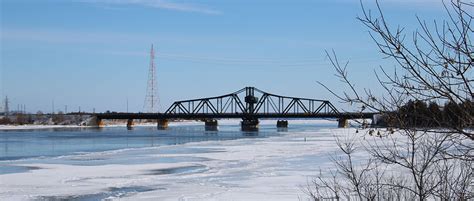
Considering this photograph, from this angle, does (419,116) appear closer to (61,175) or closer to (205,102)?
(61,175)

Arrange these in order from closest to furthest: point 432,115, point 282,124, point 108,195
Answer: point 432,115
point 108,195
point 282,124

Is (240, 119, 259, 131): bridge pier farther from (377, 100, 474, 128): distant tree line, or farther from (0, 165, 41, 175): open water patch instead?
(377, 100, 474, 128): distant tree line

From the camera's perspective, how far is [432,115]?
393 centimetres

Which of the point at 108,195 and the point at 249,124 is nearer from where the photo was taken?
the point at 108,195

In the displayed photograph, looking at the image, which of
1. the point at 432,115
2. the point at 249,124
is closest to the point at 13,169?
the point at 432,115

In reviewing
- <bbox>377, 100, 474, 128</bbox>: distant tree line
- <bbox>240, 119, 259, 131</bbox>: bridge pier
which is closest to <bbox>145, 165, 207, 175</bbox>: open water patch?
<bbox>377, 100, 474, 128</bbox>: distant tree line

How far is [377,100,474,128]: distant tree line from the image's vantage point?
3.64 metres

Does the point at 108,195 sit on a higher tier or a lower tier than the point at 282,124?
lower

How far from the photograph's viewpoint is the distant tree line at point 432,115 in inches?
143

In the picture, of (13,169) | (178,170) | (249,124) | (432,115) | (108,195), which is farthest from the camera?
(249,124)

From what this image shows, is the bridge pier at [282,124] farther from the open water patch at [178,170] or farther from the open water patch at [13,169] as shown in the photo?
the open water patch at [13,169]

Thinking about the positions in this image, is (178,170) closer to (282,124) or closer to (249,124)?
(249,124)

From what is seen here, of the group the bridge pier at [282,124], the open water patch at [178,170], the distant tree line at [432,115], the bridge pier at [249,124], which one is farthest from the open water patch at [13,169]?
the bridge pier at [282,124]

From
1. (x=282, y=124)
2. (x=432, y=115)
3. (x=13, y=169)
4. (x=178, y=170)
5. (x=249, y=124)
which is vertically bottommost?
(x=178, y=170)
